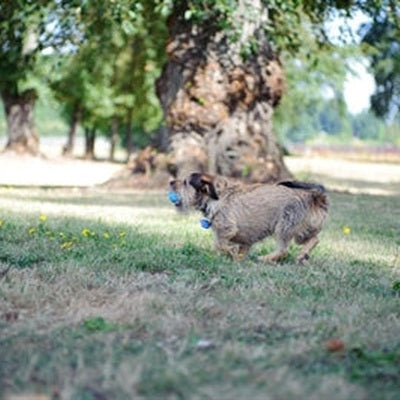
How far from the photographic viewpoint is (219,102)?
1531 centimetres

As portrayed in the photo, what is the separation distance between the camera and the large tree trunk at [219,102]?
1521cm

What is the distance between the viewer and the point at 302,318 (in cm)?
484

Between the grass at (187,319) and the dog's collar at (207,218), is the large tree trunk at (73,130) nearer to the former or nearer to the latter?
the grass at (187,319)

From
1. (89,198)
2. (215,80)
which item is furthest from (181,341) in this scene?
(215,80)

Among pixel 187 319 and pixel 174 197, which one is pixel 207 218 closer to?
pixel 174 197

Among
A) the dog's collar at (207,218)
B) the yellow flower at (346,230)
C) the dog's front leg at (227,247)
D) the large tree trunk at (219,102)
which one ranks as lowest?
the yellow flower at (346,230)

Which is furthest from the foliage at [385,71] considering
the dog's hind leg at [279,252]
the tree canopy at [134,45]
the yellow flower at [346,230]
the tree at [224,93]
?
the dog's hind leg at [279,252]

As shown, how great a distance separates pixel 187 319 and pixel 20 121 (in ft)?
98.7

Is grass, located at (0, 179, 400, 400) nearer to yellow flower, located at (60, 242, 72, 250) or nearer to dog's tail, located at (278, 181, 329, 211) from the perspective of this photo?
yellow flower, located at (60, 242, 72, 250)

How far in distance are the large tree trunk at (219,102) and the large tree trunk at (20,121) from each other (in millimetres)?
18893

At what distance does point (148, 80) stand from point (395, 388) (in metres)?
33.4

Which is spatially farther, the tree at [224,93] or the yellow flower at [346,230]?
the tree at [224,93]

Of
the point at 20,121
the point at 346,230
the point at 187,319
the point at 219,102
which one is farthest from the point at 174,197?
the point at 20,121

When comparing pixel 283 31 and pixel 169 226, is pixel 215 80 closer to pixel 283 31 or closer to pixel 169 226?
pixel 283 31
